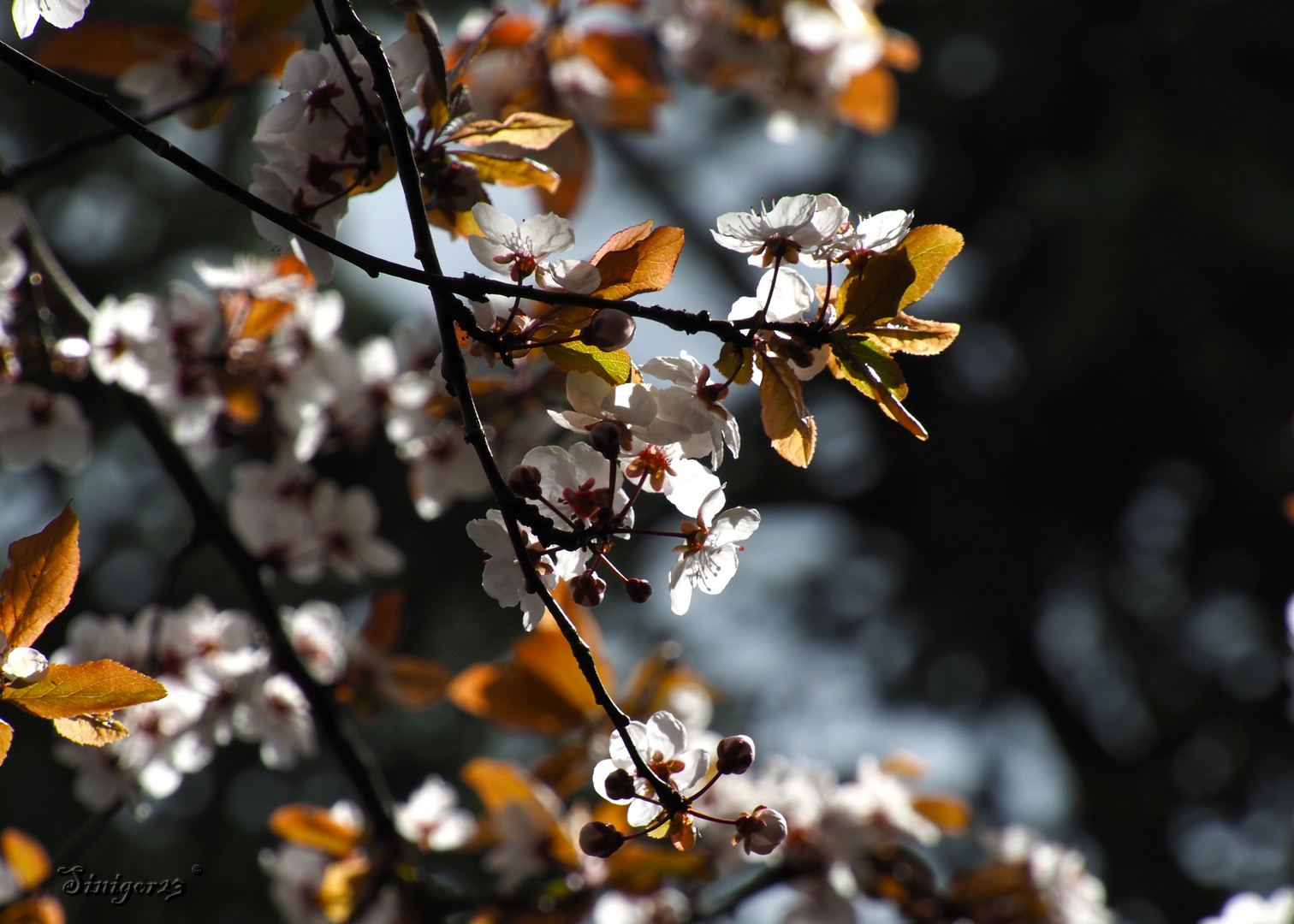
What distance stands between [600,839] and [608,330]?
0.98 feet

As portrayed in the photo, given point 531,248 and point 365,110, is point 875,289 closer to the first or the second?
point 531,248

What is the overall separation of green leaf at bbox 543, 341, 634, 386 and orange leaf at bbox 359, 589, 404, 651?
888 mm

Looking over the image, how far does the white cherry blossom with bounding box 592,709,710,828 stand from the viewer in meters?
0.58

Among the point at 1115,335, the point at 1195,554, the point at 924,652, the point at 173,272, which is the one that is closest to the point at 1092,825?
the point at 924,652

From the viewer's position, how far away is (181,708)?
1.15 metres

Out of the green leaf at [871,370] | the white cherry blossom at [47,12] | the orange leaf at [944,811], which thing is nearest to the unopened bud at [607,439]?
the green leaf at [871,370]

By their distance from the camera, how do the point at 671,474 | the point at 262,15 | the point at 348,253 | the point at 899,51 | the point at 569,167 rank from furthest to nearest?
the point at 899,51, the point at 569,167, the point at 262,15, the point at 671,474, the point at 348,253

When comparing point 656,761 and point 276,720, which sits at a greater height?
point 656,761

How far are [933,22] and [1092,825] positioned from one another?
236 centimetres

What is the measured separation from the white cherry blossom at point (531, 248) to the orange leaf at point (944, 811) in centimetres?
107

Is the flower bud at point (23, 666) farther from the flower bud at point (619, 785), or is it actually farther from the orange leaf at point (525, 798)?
the orange leaf at point (525, 798)

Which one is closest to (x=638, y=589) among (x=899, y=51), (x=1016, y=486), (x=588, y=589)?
(x=588, y=589)

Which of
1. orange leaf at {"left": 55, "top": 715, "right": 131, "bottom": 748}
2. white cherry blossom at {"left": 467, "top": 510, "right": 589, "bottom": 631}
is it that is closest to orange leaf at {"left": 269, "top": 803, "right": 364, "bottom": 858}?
orange leaf at {"left": 55, "top": 715, "right": 131, "bottom": 748}

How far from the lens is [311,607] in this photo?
1.32 metres
